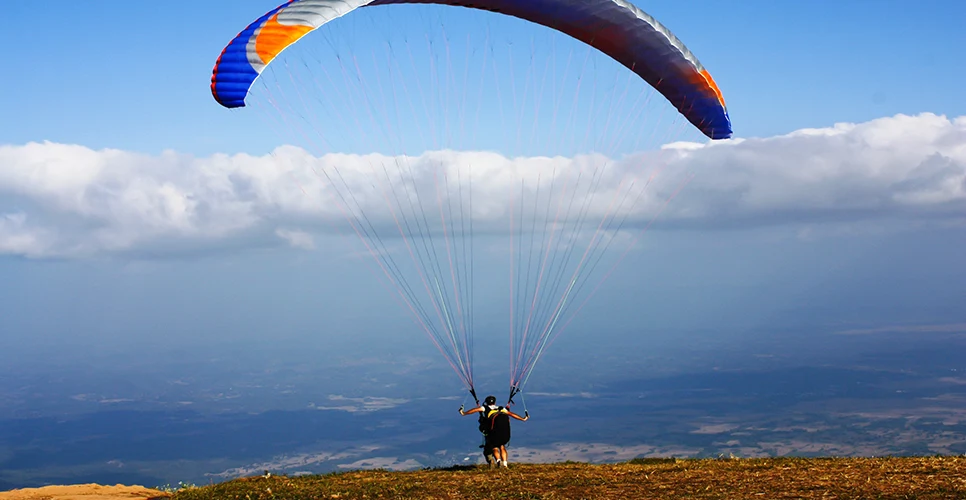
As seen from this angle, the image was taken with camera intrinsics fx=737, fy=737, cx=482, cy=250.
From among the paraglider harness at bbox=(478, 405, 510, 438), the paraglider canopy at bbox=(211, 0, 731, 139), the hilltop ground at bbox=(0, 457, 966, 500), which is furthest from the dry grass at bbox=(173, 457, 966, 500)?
the paraglider canopy at bbox=(211, 0, 731, 139)

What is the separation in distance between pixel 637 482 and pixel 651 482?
0.30m

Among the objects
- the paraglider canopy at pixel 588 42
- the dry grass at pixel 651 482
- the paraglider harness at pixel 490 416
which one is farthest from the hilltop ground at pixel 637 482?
the paraglider canopy at pixel 588 42

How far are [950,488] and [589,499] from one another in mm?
6931

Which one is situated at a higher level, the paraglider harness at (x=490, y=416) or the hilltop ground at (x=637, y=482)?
the paraglider harness at (x=490, y=416)

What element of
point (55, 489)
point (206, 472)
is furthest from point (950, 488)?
point (206, 472)

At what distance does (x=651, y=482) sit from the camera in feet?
52.2

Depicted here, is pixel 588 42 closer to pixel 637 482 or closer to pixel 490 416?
pixel 490 416

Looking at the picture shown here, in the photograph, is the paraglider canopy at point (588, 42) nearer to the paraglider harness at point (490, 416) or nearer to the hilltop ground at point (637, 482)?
the hilltop ground at point (637, 482)

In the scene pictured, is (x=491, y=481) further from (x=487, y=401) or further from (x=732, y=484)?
(x=732, y=484)

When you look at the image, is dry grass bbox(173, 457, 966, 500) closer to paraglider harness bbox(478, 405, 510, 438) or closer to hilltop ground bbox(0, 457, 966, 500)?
hilltop ground bbox(0, 457, 966, 500)

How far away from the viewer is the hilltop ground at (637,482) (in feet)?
47.7

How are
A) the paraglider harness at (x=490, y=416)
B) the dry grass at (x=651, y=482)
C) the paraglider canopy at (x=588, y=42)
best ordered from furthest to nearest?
1. the paraglider harness at (x=490, y=416)
2. the paraglider canopy at (x=588, y=42)
3. the dry grass at (x=651, y=482)

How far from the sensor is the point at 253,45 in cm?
1557

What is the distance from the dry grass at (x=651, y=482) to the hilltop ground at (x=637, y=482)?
2cm
